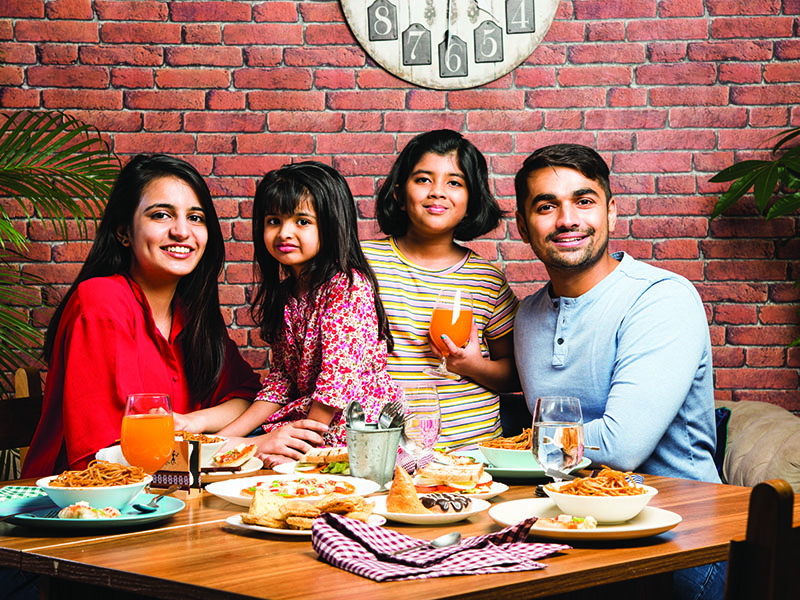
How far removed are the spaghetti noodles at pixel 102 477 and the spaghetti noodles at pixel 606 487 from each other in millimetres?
631

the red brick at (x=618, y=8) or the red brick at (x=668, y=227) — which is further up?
the red brick at (x=618, y=8)

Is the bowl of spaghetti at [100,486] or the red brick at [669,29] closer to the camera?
the bowl of spaghetti at [100,486]

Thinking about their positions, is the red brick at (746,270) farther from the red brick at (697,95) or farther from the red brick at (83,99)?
the red brick at (83,99)

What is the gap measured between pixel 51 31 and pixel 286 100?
984mm

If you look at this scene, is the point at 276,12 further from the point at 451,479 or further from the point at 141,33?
the point at 451,479

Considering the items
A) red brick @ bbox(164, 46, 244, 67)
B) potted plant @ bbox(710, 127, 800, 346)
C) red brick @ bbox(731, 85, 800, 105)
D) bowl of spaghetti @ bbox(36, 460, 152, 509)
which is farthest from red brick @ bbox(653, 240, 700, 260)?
bowl of spaghetti @ bbox(36, 460, 152, 509)

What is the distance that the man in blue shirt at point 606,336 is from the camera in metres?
1.83

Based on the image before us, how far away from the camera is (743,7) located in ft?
11.0

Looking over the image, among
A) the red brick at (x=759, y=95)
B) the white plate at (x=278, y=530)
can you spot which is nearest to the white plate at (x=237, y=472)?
the white plate at (x=278, y=530)

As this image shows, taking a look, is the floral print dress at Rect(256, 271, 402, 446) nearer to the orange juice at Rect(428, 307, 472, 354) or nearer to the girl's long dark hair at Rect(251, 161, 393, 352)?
the girl's long dark hair at Rect(251, 161, 393, 352)

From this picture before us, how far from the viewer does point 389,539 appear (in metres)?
1.06

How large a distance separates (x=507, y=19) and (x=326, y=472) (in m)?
2.44

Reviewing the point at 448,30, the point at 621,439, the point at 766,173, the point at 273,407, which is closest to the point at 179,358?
the point at 273,407

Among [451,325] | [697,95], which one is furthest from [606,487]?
[697,95]
